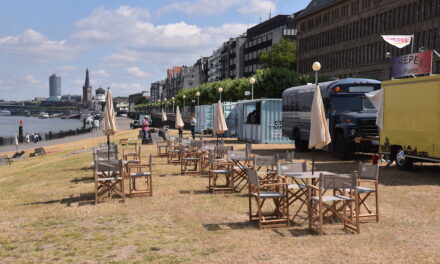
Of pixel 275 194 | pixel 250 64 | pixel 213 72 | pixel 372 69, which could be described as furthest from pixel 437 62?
pixel 213 72

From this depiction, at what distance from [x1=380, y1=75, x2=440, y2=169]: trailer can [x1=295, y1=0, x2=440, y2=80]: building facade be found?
40.1 metres

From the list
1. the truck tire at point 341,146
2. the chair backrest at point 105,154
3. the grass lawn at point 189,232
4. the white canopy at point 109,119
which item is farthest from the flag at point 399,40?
the chair backrest at point 105,154

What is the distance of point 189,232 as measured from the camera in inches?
356

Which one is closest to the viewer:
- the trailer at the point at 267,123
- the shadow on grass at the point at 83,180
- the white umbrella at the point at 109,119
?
the white umbrella at the point at 109,119

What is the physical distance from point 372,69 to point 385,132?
52.4 m

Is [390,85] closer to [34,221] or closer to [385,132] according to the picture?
[385,132]

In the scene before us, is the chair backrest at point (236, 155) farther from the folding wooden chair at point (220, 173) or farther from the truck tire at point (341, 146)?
the truck tire at point (341, 146)

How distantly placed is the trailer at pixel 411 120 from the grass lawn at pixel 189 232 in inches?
81.4

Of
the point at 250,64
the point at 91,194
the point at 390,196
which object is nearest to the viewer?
the point at 390,196

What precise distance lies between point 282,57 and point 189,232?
302 feet

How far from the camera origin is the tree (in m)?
98.9

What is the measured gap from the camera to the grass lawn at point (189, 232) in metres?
7.56

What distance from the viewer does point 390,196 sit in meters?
12.7

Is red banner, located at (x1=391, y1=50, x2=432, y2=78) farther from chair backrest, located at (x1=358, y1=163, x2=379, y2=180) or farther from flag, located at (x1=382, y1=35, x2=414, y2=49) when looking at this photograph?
chair backrest, located at (x1=358, y1=163, x2=379, y2=180)
